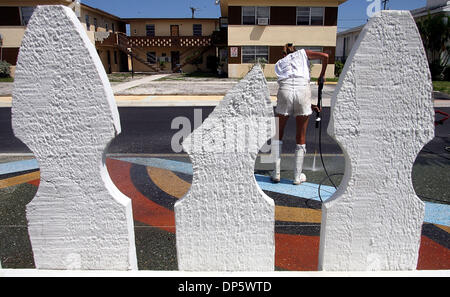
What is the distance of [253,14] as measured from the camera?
25.1m

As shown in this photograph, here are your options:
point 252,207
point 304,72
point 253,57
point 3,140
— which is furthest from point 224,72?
point 252,207

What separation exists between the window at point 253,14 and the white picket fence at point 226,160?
25.4 metres

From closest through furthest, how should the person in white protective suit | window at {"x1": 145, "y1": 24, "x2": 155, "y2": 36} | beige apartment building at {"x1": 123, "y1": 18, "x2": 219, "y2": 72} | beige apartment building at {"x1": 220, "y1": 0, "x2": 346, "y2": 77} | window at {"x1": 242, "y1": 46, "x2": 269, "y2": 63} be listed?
the person in white protective suit < beige apartment building at {"x1": 220, "y1": 0, "x2": 346, "y2": 77} < window at {"x1": 242, "y1": 46, "x2": 269, "y2": 63} < beige apartment building at {"x1": 123, "y1": 18, "x2": 219, "y2": 72} < window at {"x1": 145, "y1": 24, "x2": 155, "y2": 36}

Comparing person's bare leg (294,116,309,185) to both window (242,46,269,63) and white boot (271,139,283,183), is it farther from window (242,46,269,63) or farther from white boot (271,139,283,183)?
window (242,46,269,63)

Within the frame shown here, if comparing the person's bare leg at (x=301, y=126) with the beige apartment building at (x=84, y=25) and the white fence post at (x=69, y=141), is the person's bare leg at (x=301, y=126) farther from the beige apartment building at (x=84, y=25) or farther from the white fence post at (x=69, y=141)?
the beige apartment building at (x=84, y=25)

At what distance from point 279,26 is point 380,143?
25.5 metres

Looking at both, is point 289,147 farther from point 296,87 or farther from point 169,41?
point 169,41

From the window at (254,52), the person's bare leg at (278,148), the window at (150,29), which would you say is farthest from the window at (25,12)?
the person's bare leg at (278,148)

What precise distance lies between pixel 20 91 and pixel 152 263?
1602 mm

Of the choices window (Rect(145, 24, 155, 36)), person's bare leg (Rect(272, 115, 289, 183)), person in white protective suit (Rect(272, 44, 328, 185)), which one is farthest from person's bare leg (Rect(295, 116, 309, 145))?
window (Rect(145, 24, 155, 36))

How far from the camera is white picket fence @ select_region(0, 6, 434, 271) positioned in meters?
1.45

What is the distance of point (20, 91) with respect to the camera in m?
1.48

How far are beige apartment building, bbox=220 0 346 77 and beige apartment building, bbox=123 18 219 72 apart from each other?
28.6 feet

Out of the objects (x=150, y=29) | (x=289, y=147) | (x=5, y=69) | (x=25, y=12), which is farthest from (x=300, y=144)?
(x=150, y=29)
